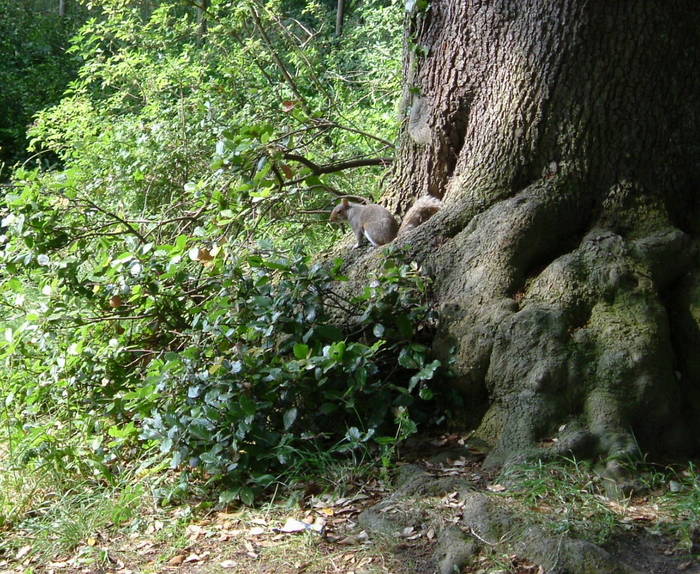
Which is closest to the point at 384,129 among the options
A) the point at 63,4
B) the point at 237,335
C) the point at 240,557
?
the point at 237,335

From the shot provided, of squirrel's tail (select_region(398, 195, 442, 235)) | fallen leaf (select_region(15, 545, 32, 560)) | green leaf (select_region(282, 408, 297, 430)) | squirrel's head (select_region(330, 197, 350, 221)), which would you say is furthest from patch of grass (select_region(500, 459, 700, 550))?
squirrel's head (select_region(330, 197, 350, 221))

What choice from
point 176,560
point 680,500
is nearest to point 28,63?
point 176,560

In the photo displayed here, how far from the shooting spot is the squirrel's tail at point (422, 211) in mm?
5727

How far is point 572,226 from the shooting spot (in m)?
5.09

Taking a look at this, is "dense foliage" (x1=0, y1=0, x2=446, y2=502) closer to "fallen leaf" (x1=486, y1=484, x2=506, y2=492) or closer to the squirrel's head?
the squirrel's head

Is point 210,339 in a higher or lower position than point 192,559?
higher

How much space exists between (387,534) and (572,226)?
236cm

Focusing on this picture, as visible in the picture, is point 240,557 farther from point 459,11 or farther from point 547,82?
point 459,11

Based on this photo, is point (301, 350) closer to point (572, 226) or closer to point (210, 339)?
point (210, 339)

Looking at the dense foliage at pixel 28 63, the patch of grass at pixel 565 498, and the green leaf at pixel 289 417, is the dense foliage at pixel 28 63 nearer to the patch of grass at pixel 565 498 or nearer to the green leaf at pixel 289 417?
the green leaf at pixel 289 417

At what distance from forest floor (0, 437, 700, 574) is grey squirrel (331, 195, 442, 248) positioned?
5.84ft

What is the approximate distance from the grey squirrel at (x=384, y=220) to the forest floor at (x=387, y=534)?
1.78m

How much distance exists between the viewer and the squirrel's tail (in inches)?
225

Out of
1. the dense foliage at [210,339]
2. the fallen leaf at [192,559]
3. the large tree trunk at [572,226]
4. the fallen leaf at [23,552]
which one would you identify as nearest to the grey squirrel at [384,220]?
the large tree trunk at [572,226]
